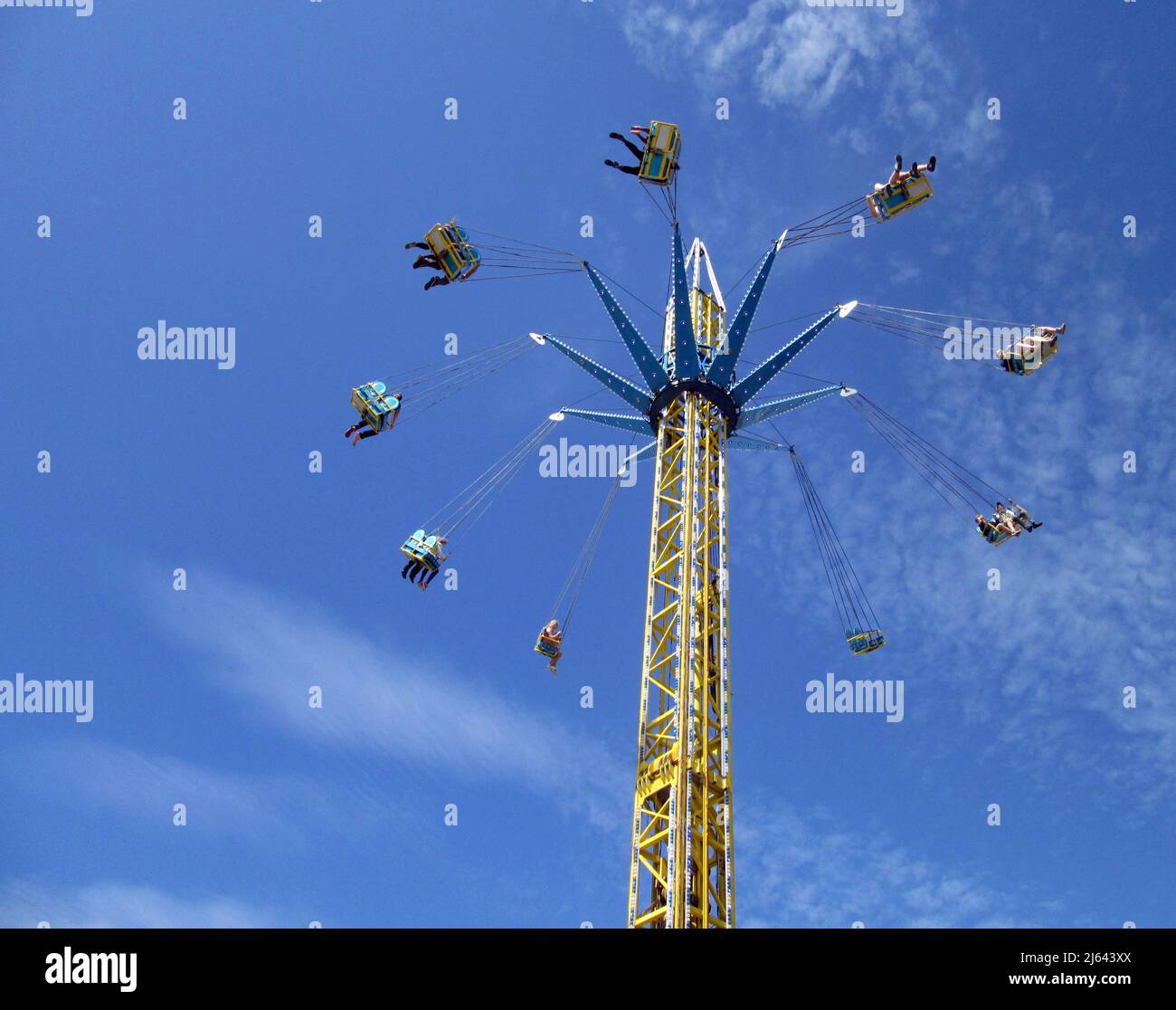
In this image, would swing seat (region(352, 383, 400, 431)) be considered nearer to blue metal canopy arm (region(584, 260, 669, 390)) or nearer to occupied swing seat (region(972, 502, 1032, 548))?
blue metal canopy arm (region(584, 260, 669, 390))

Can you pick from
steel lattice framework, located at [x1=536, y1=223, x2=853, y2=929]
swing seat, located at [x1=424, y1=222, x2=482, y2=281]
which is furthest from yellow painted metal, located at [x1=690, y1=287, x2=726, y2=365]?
swing seat, located at [x1=424, y1=222, x2=482, y2=281]

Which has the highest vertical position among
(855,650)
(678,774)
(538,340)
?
(538,340)

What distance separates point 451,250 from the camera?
30562mm

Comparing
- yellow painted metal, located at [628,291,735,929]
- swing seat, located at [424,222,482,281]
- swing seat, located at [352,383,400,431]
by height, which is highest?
swing seat, located at [424,222,482,281]

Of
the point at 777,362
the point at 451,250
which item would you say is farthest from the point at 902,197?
the point at 451,250

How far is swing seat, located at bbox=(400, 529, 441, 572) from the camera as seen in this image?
31312 millimetres

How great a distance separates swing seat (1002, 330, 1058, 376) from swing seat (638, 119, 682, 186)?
13.6 metres

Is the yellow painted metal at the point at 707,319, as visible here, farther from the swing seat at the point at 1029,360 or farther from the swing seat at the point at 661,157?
the swing seat at the point at 1029,360
